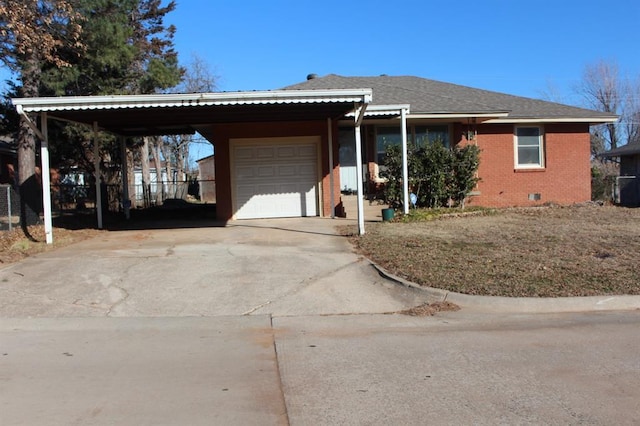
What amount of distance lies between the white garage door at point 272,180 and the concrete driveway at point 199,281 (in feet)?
17.5

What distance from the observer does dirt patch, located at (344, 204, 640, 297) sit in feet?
26.4

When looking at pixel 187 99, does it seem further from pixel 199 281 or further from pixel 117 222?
pixel 117 222

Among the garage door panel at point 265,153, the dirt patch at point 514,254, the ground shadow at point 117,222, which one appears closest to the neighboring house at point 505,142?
the garage door panel at point 265,153

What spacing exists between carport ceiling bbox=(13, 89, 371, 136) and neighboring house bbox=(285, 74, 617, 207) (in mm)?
3211

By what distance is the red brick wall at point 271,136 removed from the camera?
17.5m

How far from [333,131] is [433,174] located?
3429mm

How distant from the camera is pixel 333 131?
1744 cm

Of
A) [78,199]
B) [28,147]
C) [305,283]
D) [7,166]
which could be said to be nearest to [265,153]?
[28,147]

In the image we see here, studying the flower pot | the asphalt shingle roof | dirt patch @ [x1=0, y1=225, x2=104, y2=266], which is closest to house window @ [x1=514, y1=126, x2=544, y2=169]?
the asphalt shingle roof

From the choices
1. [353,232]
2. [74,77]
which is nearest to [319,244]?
[353,232]

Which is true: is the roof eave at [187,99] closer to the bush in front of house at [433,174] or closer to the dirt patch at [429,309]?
the bush in front of house at [433,174]

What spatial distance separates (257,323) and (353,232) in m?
6.61

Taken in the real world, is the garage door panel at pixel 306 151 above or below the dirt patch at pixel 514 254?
above

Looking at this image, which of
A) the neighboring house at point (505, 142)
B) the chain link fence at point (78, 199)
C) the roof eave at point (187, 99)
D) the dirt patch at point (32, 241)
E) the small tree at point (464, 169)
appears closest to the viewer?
the dirt patch at point (32, 241)
